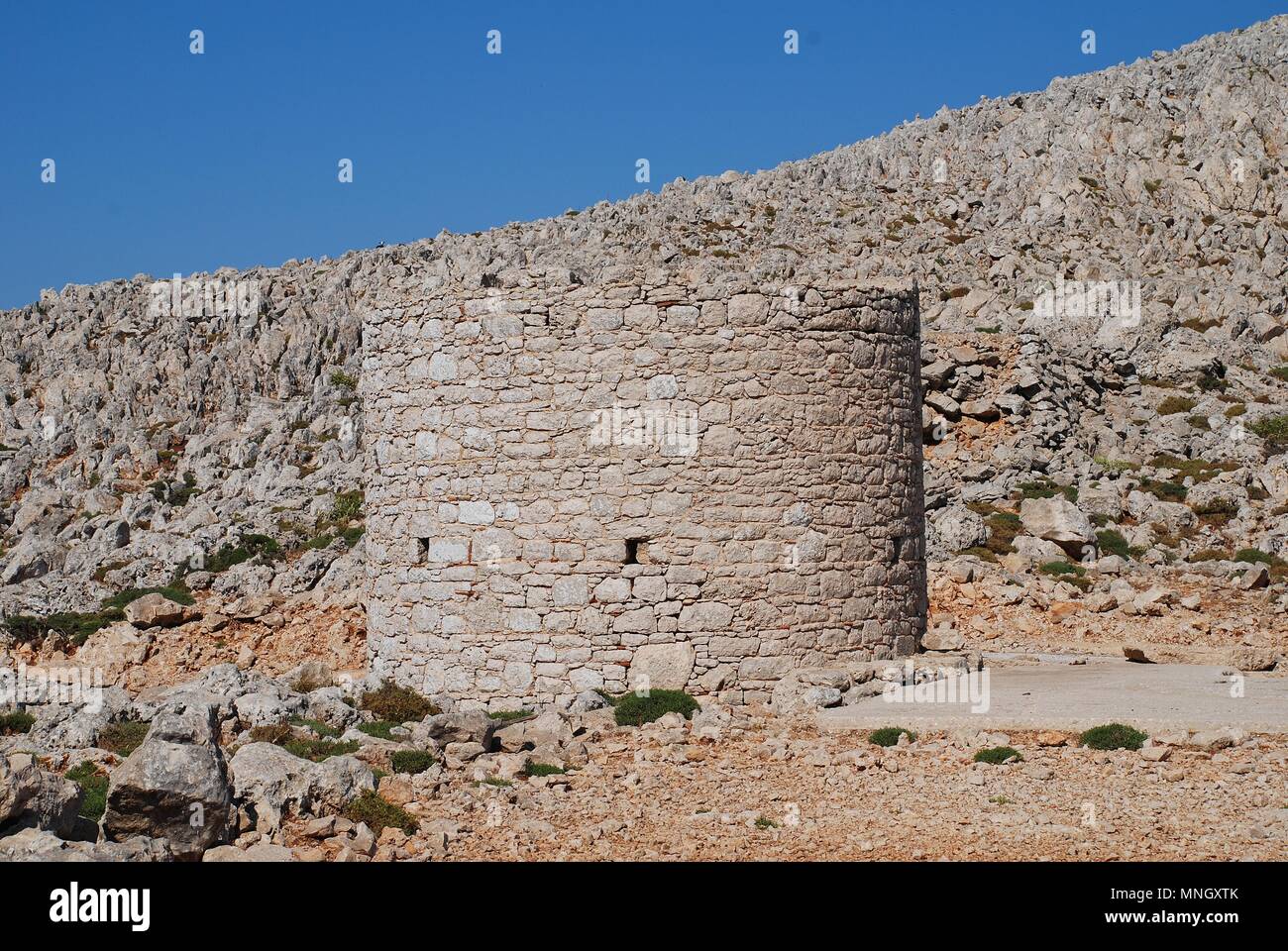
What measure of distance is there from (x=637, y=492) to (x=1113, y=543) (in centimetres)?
1225

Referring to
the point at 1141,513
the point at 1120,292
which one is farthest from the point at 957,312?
the point at 1141,513

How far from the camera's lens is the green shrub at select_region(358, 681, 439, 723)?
11.8 m

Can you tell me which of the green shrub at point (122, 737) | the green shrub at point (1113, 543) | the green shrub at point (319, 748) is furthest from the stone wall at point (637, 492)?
the green shrub at point (1113, 543)

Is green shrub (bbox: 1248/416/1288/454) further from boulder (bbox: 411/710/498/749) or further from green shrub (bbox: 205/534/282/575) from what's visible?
boulder (bbox: 411/710/498/749)

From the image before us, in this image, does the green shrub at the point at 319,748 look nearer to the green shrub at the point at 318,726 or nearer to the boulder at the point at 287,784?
the green shrub at the point at 318,726

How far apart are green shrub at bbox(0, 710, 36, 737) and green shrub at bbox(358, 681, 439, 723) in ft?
10.0

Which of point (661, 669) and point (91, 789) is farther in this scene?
point (661, 669)

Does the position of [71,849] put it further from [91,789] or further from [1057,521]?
[1057,521]

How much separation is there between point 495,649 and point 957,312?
2850 cm

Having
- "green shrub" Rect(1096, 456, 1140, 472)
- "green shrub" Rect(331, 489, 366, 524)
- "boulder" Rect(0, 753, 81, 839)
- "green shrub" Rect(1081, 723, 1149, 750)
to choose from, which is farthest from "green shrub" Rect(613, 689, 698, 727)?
"green shrub" Rect(1096, 456, 1140, 472)

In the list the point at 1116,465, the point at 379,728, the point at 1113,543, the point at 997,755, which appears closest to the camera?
the point at 997,755

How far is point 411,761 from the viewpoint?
9766 mm

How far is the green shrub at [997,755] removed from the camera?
31.3 feet

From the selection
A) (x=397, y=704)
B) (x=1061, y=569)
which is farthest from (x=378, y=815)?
(x=1061, y=569)
